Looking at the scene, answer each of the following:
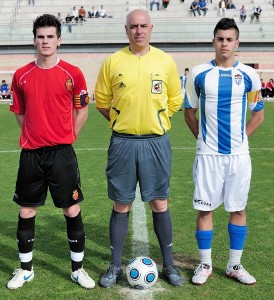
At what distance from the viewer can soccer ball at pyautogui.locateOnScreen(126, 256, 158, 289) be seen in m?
4.15

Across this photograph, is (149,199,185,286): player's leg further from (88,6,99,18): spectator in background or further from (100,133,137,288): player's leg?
(88,6,99,18): spectator in background

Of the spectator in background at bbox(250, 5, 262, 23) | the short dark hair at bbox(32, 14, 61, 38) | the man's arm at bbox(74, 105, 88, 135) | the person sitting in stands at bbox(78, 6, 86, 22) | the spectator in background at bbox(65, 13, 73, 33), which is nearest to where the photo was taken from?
the short dark hair at bbox(32, 14, 61, 38)

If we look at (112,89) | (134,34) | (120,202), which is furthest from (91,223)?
(134,34)

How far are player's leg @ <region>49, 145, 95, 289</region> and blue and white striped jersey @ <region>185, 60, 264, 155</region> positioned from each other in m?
1.10

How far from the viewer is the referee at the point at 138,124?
4.11 m

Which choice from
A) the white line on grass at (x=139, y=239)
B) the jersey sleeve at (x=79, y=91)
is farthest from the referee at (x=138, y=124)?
the white line on grass at (x=139, y=239)

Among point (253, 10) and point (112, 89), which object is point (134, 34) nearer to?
point (112, 89)

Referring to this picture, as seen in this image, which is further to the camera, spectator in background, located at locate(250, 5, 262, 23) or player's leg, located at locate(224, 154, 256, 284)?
spectator in background, located at locate(250, 5, 262, 23)

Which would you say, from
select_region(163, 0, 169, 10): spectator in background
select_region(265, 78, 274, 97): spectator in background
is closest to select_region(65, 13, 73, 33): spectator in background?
select_region(163, 0, 169, 10): spectator in background

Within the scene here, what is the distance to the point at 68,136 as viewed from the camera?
4.22 metres

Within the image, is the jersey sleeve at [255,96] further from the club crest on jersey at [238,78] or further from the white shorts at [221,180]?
the white shorts at [221,180]

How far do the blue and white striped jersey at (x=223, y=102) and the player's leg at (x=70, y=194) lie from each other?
110cm

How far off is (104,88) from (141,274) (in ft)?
5.08

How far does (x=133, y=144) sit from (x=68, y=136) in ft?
1.76
